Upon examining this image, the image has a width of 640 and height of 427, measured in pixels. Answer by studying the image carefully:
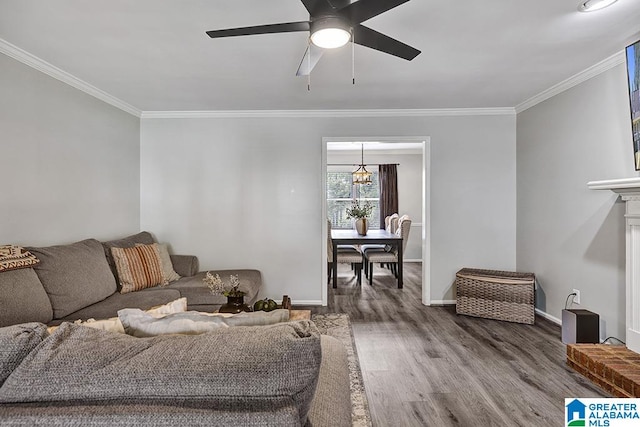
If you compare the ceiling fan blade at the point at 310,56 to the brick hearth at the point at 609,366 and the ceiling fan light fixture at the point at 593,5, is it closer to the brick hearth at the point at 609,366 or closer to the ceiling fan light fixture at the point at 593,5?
the ceiling fan light fixture at the point at 593,5

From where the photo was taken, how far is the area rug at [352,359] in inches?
81.8

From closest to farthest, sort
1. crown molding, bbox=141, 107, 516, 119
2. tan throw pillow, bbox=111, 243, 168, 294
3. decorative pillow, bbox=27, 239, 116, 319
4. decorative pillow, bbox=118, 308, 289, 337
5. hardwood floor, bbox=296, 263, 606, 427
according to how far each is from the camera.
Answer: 1. decorative pillow, bbox=118, 308, 289, 337
2. hardwood floor, bbox=296, 263, 606, 427
3. decorative pillow, bbox=27, 239, 116, 319
4. tan throw pillow, bbox=111, 243, 168, 294
5. crown molding, bbox=141, 107, 516, 119

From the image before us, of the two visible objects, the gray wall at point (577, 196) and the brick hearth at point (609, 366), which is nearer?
the brick hearth at point (609, 366)

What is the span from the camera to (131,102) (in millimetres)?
4039

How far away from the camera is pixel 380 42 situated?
1947 millimetres

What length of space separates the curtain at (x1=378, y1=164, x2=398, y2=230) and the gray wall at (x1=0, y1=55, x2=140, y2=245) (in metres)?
5.32

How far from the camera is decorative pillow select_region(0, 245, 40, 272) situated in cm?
224

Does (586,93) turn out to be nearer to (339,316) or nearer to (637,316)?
(637,316)

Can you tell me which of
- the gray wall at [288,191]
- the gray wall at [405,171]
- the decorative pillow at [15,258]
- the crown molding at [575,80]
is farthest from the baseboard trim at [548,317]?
the decorative pillow at [15,258]

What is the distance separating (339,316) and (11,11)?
3.68 m
